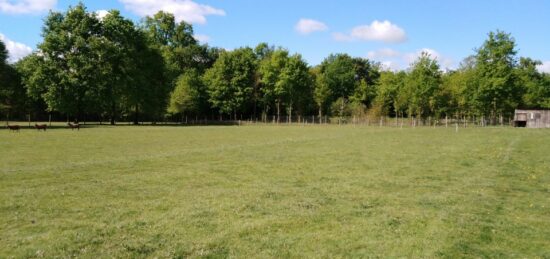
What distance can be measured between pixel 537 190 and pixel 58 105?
66147 millimetres

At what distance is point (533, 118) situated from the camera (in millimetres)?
67750

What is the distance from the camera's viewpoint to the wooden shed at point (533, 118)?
66625mm

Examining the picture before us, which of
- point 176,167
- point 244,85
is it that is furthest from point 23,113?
point 176,167

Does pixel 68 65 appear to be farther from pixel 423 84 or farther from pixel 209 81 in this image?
pixel 423 84

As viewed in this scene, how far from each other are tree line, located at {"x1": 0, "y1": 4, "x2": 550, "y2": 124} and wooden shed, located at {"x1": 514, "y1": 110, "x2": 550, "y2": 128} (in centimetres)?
818

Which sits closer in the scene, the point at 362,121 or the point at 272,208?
the point at 272,208

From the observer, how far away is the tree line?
68250 millimetres

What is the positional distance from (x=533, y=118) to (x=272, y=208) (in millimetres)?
68762

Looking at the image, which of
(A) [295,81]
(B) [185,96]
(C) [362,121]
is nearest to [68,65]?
(B) [185,96]

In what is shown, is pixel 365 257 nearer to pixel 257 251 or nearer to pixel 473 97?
pixel 257 251

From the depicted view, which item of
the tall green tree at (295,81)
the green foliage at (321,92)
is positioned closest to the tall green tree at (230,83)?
the tall green tree at (295,81)

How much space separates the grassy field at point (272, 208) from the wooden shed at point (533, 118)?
52853 millimetres

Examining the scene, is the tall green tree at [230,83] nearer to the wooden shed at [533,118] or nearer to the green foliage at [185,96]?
the green foliage at [185,96]

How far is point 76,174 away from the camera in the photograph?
57.3 ft
